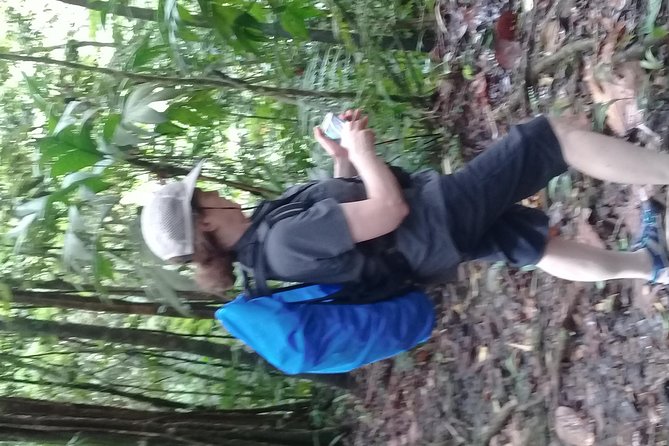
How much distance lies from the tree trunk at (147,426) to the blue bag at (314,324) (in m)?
1.16

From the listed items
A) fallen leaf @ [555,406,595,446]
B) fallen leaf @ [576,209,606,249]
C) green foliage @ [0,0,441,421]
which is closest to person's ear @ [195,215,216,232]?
green foliage @ [0,0,441,421]

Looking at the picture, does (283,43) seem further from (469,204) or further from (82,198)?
(469,204)

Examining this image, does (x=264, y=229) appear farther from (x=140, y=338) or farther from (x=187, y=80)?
(x=140, y=338)

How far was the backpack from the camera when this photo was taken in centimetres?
184

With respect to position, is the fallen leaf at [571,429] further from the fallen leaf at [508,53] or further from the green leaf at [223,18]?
the green leaf at [223,18]

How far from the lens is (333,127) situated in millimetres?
1857

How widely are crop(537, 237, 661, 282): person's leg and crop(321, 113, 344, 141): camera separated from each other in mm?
732

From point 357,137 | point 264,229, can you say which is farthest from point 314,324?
point 357,137

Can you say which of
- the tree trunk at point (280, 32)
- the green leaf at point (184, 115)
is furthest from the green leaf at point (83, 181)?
the tree trunk at point (280, 32)

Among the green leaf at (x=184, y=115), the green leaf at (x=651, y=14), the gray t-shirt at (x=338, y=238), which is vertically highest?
the green leaf at (x=651, y=14)

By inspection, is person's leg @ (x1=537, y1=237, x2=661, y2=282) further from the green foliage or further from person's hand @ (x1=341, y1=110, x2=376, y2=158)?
the green foliage

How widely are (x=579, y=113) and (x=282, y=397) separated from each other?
7.07 ft

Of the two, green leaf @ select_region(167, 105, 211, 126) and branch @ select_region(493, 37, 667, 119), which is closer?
branch @ select_region(493, 37, 667, 119)

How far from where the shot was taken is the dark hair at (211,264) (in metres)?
1.78
